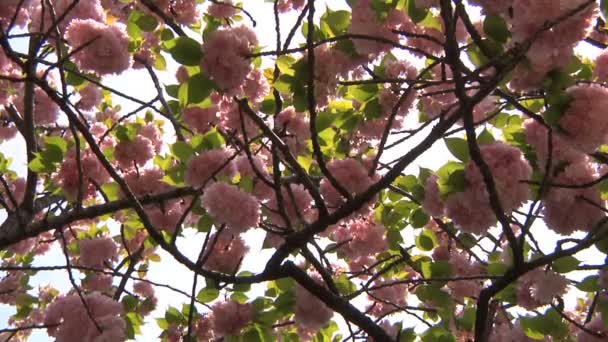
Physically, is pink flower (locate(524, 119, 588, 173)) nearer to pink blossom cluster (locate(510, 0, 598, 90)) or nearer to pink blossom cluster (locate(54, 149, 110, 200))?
pink blossom cluster (locate(510, 0, 598, 90))

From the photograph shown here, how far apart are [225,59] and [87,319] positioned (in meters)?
1.51

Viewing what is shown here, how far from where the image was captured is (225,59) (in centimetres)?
218

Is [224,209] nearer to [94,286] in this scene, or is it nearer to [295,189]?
[295,189]

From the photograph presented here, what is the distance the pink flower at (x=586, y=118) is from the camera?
1.87 m

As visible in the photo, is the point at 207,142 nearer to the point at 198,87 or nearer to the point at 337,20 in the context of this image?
the point at 198,87

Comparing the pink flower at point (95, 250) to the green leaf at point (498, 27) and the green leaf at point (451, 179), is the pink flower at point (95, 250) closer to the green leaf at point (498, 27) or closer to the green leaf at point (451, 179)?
the green leaf at point (451, 179)

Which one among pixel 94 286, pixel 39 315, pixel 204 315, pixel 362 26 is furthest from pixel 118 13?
pixel 39 315

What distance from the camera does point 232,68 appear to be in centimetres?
220

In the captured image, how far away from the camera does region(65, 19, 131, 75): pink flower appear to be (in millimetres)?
2826

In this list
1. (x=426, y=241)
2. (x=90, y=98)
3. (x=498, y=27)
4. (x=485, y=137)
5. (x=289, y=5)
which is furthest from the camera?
(x=289, y=5)

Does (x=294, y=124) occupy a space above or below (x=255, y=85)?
above

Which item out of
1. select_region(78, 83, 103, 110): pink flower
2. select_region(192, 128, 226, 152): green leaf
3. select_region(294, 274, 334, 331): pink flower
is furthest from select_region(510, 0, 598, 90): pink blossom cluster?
select_region(78, 83, 103, 110): pink flower

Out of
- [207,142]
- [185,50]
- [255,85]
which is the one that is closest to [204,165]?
[207,142]

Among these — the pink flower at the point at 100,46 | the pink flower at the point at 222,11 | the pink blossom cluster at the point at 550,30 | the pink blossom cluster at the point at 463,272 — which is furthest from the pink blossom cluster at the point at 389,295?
the pink blossom cluster at the point at 550,30
